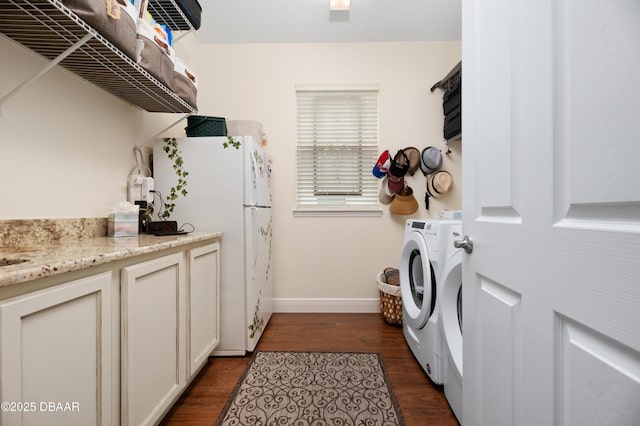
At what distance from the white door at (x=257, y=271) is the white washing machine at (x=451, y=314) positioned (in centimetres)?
124

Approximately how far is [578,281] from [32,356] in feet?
3.99

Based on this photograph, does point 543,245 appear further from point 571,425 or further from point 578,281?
point 571,425

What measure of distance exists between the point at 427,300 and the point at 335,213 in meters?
1.36

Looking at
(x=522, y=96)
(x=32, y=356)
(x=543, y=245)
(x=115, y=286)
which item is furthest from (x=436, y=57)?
(x=32, y=356)

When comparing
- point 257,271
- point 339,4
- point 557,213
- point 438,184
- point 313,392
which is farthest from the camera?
point 438,184

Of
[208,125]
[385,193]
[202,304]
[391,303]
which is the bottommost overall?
[391,303]

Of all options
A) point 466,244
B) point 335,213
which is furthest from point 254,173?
point 466,244

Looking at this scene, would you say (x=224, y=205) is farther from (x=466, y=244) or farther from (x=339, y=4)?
(x=339, y=4)

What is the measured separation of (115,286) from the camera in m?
0.97

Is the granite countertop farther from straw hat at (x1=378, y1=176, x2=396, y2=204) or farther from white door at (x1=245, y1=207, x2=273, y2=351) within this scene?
straw hat at (x1=378, y1=176, x2=396, y2=204)

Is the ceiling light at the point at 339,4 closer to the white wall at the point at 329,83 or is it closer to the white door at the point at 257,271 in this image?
the white wall at the point at 329,83

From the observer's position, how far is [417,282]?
78.2 inches

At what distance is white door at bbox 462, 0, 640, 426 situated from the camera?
426 millimetres

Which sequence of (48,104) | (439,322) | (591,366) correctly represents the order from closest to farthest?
1. (591,366)
2. (48,104)
3. (439,322)
